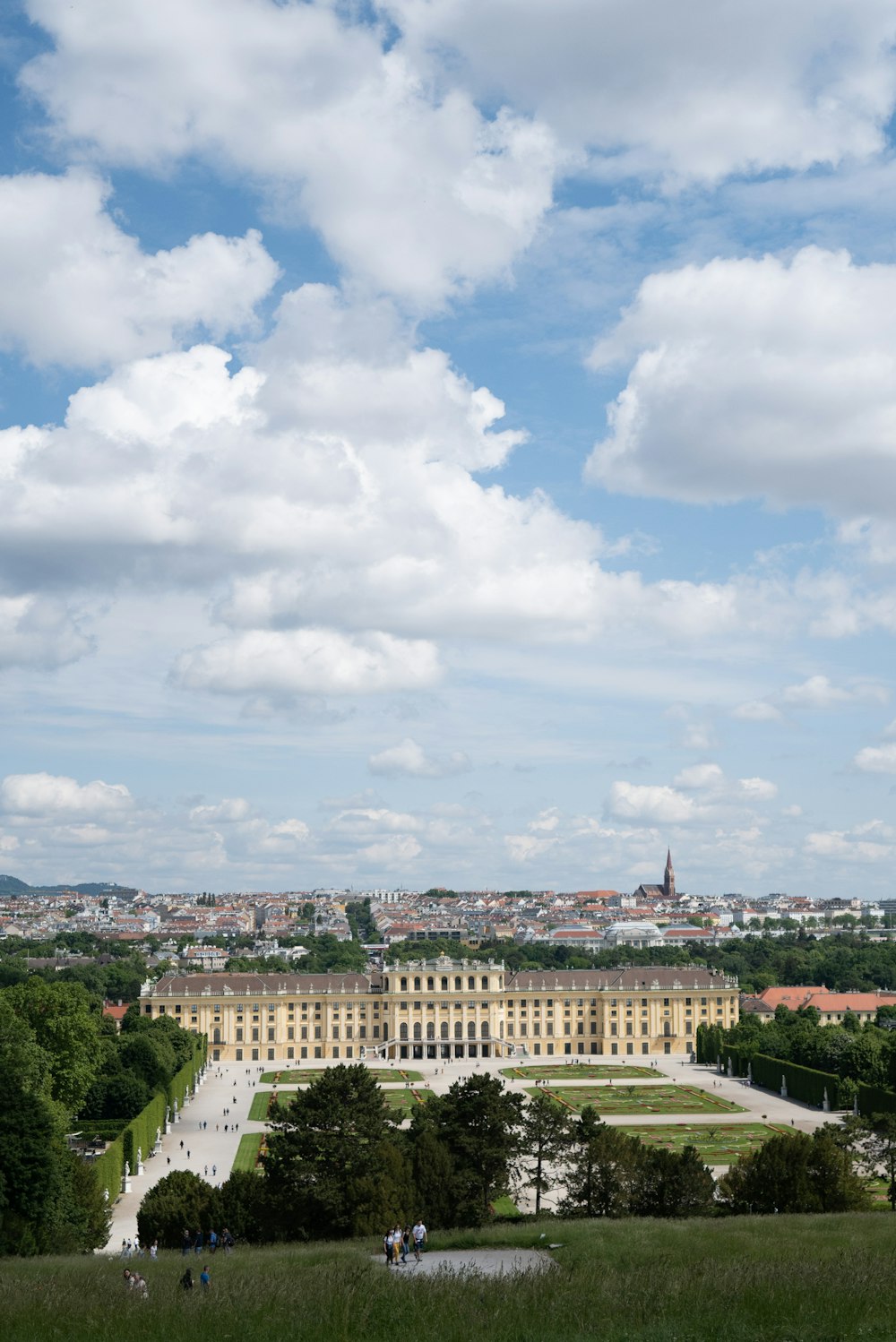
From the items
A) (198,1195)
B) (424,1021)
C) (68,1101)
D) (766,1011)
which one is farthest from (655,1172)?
(766,1011)

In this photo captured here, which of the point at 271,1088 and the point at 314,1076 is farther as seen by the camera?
the point at 271,1088

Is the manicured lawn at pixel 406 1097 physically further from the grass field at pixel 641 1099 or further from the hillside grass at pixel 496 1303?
the hillside grass at pixel 496 1303

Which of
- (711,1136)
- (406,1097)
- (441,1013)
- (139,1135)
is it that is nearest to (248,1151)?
(139,1135)

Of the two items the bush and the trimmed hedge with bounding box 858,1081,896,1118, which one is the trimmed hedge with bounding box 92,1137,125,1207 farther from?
the trimmed hedge with bounding box 858,1081,896,1118

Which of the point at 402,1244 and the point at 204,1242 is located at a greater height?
the point at 402,1244

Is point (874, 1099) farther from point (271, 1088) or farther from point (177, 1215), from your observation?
point (177, 1215)

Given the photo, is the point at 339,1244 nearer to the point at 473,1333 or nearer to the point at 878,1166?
the point at 473,1333

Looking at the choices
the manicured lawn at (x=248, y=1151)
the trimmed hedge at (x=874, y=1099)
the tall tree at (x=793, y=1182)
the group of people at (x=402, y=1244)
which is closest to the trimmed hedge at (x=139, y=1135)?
the manicured lawn at (x=248, y=1151)
